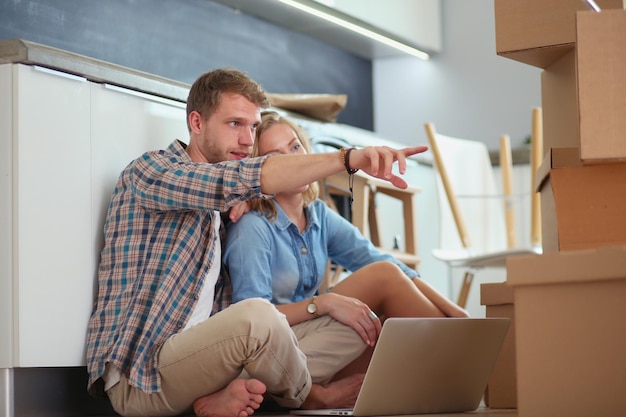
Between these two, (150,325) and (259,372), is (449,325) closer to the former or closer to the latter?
(259,372)

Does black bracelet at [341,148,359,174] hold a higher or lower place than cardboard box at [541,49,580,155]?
lower

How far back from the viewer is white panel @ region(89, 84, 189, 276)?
228 centimetres

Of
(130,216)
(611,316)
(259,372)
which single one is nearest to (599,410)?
(611,316)

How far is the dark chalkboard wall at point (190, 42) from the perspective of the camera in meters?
3.32

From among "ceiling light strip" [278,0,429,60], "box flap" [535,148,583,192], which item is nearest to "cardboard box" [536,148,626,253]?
"box flap" [535,148,583,192]

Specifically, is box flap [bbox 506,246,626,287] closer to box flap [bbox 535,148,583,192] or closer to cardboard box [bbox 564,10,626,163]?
cardboard box [bbox 564,10,626,163]

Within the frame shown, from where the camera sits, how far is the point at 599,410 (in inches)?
61.9

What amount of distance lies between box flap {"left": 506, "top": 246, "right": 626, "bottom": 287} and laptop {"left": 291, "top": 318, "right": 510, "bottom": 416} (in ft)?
1.14

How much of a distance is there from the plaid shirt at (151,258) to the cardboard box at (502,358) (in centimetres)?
64

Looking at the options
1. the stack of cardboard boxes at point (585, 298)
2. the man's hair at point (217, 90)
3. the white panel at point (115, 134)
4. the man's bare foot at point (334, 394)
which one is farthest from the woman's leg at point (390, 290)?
the stack of cardboard boxes at point (585, 298)

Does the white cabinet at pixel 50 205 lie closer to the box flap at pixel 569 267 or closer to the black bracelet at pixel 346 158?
the black bracelet at pixel 346 158

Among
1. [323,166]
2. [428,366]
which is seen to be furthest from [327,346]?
[323,166]

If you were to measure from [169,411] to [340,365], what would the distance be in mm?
389

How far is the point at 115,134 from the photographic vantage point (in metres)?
2.34
